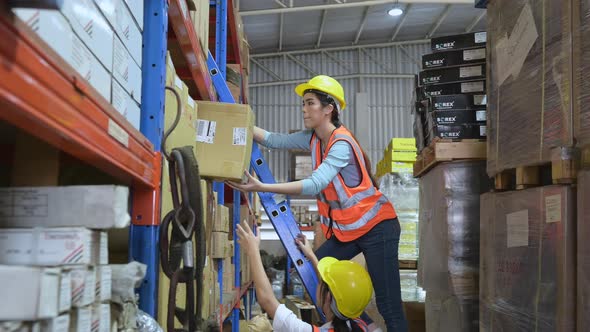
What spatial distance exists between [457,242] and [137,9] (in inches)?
113

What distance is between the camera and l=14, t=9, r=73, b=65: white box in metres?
0.86

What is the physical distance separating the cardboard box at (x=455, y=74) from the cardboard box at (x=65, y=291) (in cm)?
380

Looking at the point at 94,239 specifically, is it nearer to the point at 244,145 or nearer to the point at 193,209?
the point at 193,209

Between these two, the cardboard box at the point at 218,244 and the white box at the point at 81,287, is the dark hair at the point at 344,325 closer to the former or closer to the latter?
the cardboard box at the point at 218,244

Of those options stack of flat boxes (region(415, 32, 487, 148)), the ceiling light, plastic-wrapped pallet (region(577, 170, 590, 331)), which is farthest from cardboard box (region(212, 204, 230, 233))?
the ceiling light

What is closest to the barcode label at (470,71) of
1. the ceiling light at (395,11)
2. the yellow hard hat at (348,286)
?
the yellow hard hat at (348,286)

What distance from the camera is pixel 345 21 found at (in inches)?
466

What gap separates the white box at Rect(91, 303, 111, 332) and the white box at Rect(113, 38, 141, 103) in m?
0.59

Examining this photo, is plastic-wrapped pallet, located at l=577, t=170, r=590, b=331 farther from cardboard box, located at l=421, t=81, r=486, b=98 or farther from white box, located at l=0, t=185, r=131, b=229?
cardboard box, located at l=421, t=81, r=486, b=98

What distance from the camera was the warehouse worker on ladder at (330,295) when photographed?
2840 millimetres

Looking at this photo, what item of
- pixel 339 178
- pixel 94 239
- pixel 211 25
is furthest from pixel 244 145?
pixel 211 25

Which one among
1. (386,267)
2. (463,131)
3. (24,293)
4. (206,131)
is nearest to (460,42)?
(463,131)

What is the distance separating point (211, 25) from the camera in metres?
4.96

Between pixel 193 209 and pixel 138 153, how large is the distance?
32 centimetres
